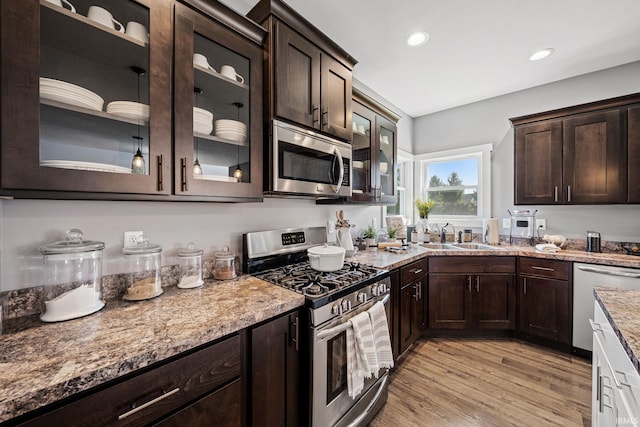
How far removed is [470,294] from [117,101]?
3.16 meters

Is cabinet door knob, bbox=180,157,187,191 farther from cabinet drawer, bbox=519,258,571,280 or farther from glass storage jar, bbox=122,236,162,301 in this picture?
cabinet drawer, bbox=519,258,571,280

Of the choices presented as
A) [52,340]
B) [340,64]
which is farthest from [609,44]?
[52,340]

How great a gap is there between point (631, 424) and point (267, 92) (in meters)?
1.97

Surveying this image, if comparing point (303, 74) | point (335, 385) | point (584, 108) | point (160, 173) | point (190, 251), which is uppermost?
point (584, 108)

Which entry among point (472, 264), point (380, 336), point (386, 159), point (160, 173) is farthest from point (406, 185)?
Result: point (160, 173)

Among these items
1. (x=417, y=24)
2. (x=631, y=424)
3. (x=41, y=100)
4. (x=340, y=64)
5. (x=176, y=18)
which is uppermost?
(x=417, y=24)

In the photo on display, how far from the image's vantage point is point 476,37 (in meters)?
2.14

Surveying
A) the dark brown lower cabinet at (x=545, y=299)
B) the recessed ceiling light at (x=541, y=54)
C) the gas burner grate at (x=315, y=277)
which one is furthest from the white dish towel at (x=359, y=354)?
the recessed ceiling light at (x=541, y=54)

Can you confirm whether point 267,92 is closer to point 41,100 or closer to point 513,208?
point 41,100

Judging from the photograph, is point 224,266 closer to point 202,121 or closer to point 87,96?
point 202,121

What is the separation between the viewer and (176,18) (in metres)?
1.17

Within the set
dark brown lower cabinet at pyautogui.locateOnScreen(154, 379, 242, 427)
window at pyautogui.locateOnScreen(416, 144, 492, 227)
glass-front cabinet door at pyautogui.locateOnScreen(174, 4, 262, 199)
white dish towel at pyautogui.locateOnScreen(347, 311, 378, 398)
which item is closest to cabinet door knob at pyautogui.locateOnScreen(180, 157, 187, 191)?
glass-front cabinet door at pyautogui.locateOnScreen(174, 4, 262, 199)

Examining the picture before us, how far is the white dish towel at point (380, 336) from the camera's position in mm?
1598

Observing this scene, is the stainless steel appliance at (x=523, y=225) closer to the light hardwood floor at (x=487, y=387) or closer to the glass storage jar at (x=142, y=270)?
the light hardwood floor at (x=487, y=387)
